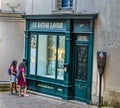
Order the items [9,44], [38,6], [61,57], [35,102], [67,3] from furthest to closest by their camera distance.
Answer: [9,44] < [38,6] < [67,3] < [61,57] < [35,102]

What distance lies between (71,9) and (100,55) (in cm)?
286

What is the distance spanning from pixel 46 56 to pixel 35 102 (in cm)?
291

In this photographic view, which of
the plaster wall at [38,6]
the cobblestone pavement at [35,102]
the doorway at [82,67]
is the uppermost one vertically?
the plaster wall at [38,6]

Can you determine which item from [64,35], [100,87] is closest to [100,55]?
[100,87]

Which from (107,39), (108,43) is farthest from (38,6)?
(108,43)

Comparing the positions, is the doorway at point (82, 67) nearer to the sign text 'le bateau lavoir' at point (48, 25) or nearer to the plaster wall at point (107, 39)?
the plaster wall at point (107, 39)

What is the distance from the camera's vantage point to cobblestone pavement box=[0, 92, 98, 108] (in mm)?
16561

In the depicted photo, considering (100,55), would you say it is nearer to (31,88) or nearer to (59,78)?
(59,78)

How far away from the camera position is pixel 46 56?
1959 cm

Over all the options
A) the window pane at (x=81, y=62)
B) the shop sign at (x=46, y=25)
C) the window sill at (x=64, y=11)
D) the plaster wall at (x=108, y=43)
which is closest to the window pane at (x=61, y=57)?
the shop sign at (x=46, y=25)

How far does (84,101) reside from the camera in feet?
56.5

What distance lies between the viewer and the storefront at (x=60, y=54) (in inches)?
677

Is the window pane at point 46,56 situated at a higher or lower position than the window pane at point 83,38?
lower

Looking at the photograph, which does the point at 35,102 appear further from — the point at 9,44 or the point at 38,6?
Answer: the point at 9,44
